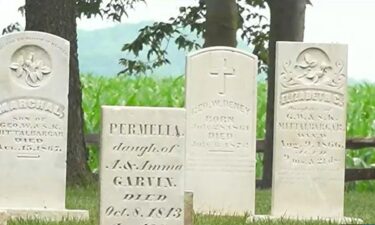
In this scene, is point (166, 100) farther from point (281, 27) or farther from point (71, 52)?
point (71, 52)

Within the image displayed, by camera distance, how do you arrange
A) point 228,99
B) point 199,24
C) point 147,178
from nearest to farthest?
point 147,178 < point 228,99 < point 199,24

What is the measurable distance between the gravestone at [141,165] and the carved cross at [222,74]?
13.9 ft

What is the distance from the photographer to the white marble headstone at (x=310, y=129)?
45.0ft

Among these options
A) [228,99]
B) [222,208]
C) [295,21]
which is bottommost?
[222,208]

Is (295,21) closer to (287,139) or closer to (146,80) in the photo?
(287,139)

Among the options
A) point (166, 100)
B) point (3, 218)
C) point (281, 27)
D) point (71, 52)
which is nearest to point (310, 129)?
point (3, 218)

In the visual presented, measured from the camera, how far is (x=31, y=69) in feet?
44.5

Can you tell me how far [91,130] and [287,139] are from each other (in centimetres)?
1167

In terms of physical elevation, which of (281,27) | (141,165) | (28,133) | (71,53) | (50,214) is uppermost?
(281,27)

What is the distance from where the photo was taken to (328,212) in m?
13.8

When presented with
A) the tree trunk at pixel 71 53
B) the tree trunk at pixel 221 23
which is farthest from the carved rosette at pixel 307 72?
the tree trunk at pixel 221 23

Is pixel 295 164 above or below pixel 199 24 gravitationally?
below

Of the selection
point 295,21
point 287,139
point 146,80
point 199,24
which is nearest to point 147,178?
point 287,139

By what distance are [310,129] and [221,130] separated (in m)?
1.29
